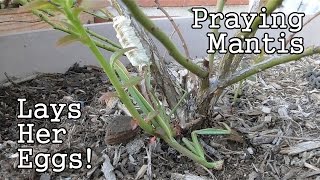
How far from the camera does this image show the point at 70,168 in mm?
850

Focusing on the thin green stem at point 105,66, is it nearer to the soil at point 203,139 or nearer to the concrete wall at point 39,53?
the soil at point 203,139

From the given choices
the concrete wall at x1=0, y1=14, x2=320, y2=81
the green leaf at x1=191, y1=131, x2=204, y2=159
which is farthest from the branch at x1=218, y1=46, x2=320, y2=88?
the concrete wall at x1=0, y1=14, x2=320, y2=81

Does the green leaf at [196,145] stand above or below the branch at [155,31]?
below

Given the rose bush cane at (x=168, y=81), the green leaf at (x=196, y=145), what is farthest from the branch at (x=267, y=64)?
the green leaf at (x=196, y=145)

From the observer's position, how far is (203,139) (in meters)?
0.90

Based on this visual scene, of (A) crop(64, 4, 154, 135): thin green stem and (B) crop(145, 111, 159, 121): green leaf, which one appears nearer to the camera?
(A) crop(64, 4, 154, 135): thin green stem

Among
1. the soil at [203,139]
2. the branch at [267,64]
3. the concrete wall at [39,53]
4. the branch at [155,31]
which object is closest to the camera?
the branch at [155,31]

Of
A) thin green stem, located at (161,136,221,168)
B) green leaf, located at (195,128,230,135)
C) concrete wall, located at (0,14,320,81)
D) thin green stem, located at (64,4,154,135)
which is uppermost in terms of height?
concrete wall, located at (0,14,320,81)

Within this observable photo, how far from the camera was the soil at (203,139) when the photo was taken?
831 millimetres

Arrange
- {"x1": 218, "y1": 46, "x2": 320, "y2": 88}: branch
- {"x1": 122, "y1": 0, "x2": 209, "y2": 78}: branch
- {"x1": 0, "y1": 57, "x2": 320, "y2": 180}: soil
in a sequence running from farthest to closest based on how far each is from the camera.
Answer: {"x1": 0, "y1": 57, "x2": 320, "y2": 180}: soil, {"x1": 218, "y1": 46, "x2": 320, "y2": 88}: branch, {"x1": 122, "y1": 0, "x2": 209, "y2": 78}: branch

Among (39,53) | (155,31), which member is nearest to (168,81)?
(155,31)

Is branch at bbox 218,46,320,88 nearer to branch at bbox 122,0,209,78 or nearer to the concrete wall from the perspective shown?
branch at bbox 122,0,209,78

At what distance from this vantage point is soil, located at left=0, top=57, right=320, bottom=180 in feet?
2.72

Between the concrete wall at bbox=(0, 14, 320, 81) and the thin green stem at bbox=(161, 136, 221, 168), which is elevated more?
the concrete wall at bbox=(0, 14, 320, 81)
